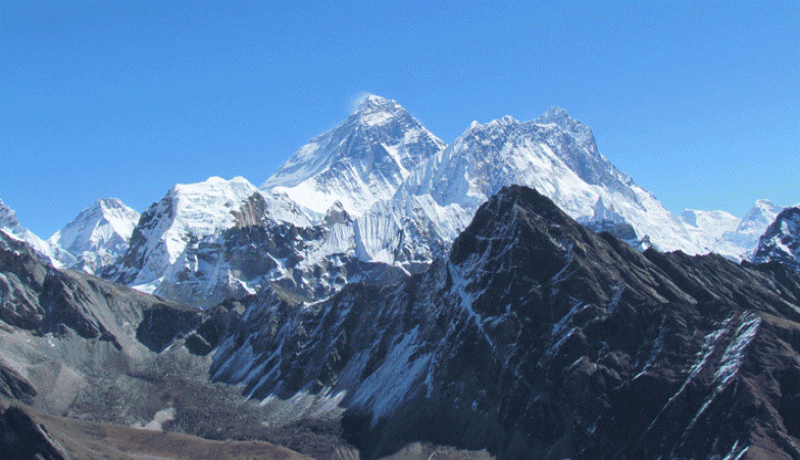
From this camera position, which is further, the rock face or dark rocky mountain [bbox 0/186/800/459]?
dark rocky mountain [bbox 0/186/800/459]

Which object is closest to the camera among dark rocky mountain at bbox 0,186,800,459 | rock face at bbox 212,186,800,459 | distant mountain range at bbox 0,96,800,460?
rock face at bbox 212,186,800,459

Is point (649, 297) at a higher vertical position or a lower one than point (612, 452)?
higher

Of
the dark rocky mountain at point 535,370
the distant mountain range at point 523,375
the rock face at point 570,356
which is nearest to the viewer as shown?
the rock face at point 570,356

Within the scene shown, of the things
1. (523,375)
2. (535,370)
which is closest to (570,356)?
(535,370)

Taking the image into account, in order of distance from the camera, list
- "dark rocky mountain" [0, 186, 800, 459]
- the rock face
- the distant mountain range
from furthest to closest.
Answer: the distant mountain range < "dark rocky mountain" [0, 186, 800, 459] < the rock face

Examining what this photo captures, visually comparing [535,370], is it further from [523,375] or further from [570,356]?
[570,356]

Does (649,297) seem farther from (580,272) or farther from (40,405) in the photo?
(40,405)

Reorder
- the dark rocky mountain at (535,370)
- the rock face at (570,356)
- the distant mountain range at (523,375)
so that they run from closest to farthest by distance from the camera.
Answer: the rock face at (570,356) → the dark rocky mountain at (535,370) → the distant mountain range at (523,375)

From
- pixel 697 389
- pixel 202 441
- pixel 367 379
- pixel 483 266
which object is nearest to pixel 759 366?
pixel 697 389
